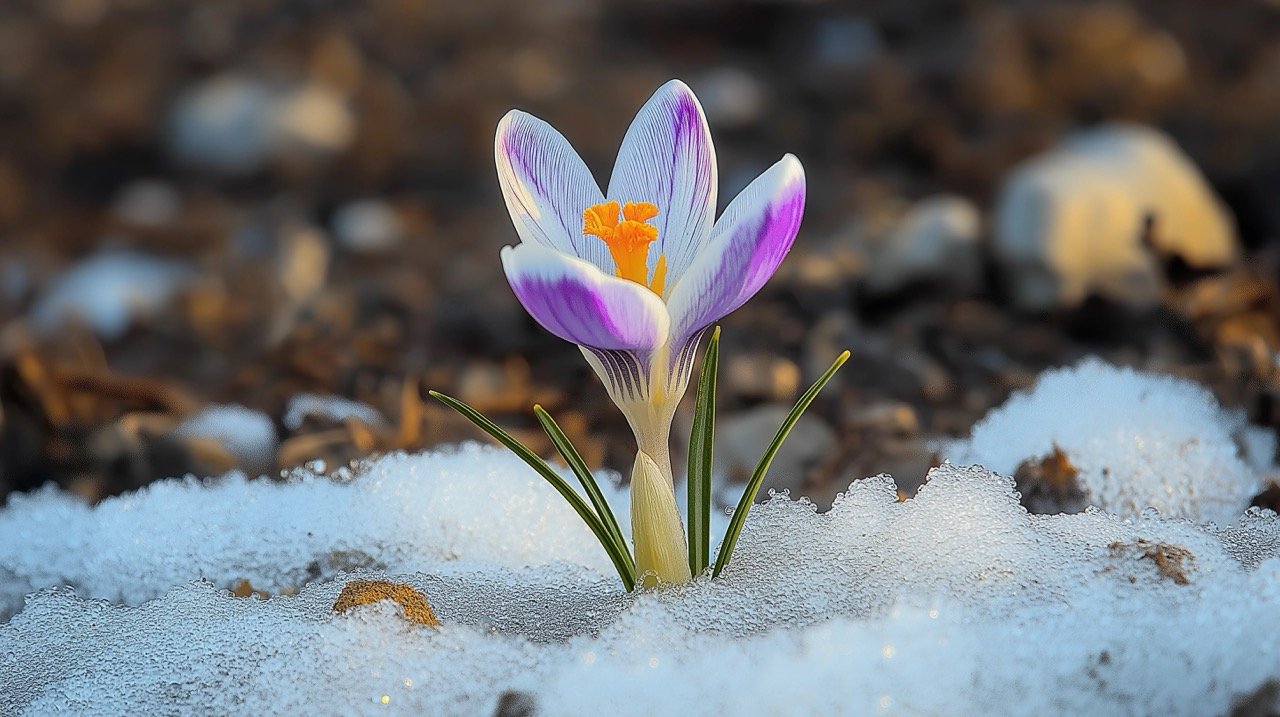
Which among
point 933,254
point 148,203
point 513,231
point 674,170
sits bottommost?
point 148,203

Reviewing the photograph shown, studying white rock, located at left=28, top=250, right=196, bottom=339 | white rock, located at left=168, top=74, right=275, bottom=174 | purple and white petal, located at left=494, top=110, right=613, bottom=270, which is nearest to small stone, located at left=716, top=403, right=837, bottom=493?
purple and white petal, located at left=494, top=110, right=613, bottom=270

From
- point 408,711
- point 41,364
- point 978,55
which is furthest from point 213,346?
point 978,55

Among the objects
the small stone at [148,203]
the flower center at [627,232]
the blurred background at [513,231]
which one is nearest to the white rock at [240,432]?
the blurred background at [513,231]

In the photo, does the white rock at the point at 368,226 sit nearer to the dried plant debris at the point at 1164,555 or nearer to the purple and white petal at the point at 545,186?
the purple and white petal at the point at 545,186

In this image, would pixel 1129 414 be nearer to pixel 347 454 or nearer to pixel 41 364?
pixel 347 454

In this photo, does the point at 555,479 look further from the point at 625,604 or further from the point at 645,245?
the point at 645,245

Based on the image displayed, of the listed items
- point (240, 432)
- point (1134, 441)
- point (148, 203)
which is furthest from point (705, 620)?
point (148, 203)
